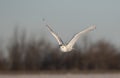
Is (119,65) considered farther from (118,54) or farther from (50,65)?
(50,65)

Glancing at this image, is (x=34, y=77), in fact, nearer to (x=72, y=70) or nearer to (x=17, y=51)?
(x=72, y=70)

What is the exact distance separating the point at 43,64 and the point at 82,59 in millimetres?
3360

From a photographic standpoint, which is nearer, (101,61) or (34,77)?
(34,77)

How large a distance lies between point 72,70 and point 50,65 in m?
2.01

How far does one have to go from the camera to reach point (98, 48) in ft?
131

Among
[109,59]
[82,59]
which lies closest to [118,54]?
[109,59]

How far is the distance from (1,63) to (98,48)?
8.96 metres

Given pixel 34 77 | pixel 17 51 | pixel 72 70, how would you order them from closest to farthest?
1. pixel 34 77
2. pixel 72 70
3. pixel 17 51

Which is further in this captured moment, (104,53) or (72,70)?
(104,53)

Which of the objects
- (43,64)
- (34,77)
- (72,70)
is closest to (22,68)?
Answer: (43,64)

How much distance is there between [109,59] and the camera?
39938mm

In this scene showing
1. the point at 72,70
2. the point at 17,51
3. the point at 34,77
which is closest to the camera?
the point at 34,77

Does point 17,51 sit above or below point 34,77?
above

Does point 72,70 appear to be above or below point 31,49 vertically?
below
